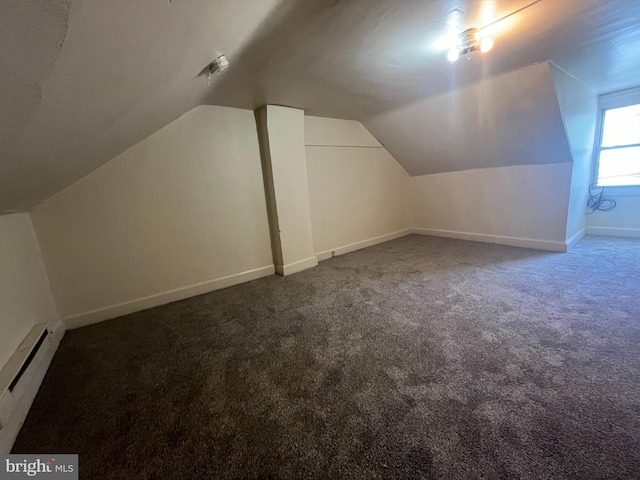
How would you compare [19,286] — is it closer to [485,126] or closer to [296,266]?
[296,266]

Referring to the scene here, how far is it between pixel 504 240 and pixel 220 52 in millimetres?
3854

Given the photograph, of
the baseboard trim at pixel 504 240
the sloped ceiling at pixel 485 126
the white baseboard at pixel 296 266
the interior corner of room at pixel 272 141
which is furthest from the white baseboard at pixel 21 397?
the baseboard trim at pixel 504 240

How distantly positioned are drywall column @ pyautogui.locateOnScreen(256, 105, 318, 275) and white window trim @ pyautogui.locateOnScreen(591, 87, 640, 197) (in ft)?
12.6

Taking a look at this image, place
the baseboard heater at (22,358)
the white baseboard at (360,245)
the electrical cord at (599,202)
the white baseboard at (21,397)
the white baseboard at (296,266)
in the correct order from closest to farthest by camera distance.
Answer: the white baseboard at (21,397)
the baseboard heater at (22,358)
the white baseboard at (296,266)
the electrical cord at (599,202)
the white baseboard at (360,245)

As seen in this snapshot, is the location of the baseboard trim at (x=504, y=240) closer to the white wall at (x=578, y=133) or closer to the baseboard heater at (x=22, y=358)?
the white wall at (x=578, y=133)

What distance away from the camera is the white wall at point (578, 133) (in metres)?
2.59

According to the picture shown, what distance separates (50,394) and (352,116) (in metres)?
3.79

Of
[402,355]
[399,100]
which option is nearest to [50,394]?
[402,355]

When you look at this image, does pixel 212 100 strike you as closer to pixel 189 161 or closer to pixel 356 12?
pixel 189 161

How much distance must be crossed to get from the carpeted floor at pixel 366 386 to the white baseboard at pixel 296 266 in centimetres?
68

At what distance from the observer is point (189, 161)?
2.59m

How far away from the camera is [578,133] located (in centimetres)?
299

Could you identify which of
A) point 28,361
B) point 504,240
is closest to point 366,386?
point 28,361

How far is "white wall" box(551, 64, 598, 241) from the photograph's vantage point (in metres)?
2.59
